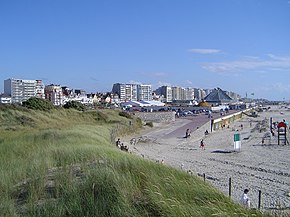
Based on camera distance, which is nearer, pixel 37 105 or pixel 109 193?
pixel 109 193

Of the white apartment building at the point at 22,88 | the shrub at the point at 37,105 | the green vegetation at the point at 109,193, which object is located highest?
the white apartment building at the point at 22,88

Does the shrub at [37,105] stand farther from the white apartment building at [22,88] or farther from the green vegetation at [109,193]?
the white apartment building at [22,88]

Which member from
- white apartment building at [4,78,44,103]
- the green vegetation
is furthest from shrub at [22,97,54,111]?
white apartment building at [4,78,44,103]

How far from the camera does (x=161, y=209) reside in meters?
3.94

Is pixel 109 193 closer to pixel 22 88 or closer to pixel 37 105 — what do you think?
pixel 37 105

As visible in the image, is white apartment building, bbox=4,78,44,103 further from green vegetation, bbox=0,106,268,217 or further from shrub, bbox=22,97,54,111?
green vegetation, bbox=0,106,268,217

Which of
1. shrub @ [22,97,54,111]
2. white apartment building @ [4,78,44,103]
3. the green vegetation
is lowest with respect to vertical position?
the green vegetation

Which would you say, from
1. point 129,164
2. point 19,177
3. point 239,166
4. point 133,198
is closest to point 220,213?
point 133,198

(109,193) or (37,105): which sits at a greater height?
(37,105)

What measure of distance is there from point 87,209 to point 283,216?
230 centimetres

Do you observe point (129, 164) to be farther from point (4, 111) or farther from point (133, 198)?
point (4, 111)

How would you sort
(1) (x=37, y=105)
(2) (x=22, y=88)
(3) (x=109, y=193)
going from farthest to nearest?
(2) (x=22, y=88) < (1) (x=37, y=105) < (3) (x=109, y=193)

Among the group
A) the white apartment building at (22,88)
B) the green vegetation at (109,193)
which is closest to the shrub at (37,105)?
the green vegetation at (109,193)

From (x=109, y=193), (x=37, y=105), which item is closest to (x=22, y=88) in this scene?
(x=37, y=105)
